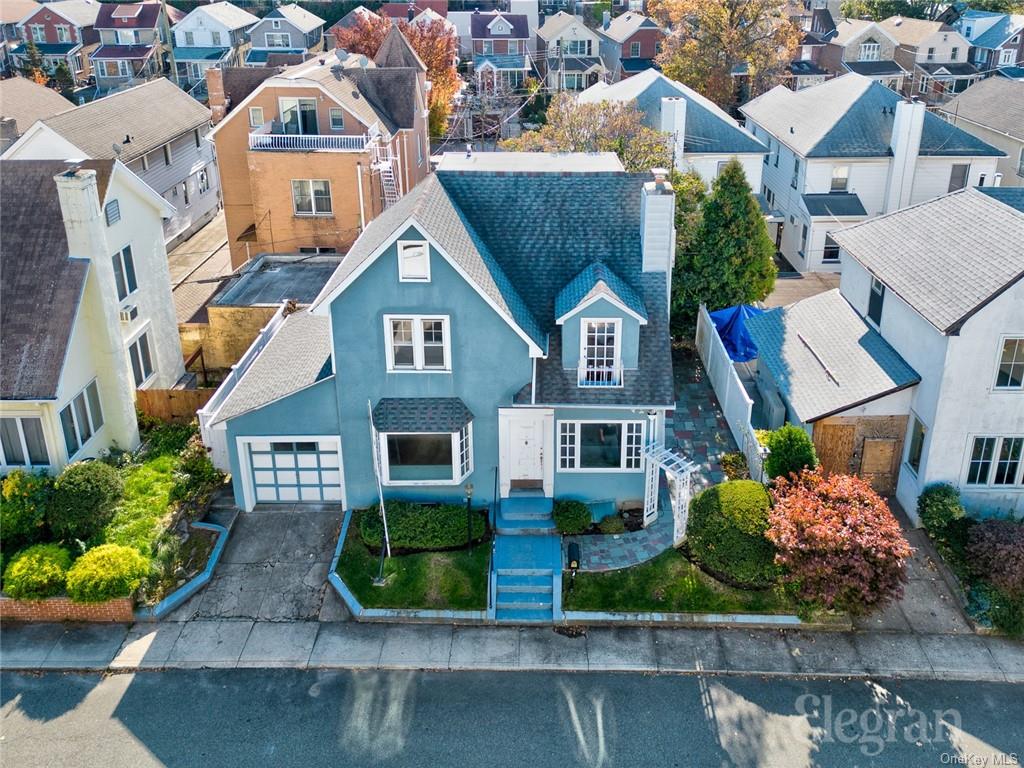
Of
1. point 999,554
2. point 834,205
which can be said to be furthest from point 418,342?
point 834,205

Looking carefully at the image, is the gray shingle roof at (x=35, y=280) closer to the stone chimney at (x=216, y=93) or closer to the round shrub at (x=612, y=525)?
the round shrub at (x=612, y=525)

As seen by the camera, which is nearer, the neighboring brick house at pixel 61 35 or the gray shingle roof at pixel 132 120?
the gray shingle roof at pixel 132 120

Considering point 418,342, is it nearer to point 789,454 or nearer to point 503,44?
point 789,454

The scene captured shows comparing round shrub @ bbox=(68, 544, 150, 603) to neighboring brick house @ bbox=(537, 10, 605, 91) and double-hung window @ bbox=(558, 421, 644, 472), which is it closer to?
double-hung window @ bbox=(558, 421, 644, 472)

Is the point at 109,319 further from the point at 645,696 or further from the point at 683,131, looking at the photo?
the point at 683,131

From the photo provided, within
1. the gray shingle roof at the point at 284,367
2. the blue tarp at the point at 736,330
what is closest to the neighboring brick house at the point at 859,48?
the blue tarp at the point at 736,330

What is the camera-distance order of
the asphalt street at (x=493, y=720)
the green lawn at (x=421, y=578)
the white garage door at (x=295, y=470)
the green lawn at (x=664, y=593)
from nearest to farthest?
1. the asphalt street at (x=493, y=720)
2. the green lawn at (x=664, y=593)
3. the green lawn at (x=421, y=578)
4. the white garage door at (x=295, y=470)
